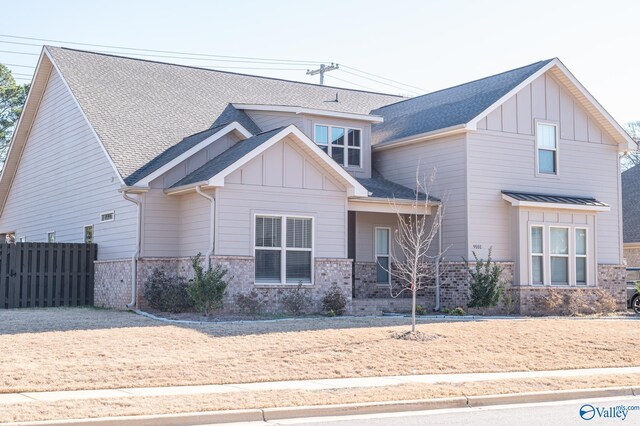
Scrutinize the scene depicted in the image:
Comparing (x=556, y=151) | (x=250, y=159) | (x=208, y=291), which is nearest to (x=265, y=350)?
(x=208, y=291)

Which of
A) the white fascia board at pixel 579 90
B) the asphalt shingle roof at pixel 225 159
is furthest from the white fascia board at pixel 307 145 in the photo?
the white fascia board at pixel 579 90

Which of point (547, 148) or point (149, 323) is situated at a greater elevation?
point (547, 148)

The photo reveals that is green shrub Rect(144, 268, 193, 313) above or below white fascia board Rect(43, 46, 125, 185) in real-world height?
below

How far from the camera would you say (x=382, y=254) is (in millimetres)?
29156

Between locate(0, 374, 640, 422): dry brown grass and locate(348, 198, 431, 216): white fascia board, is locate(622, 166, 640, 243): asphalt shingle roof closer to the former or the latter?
locate(348, 198, 431, 216): white fascia board

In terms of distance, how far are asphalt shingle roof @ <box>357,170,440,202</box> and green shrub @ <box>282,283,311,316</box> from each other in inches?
160

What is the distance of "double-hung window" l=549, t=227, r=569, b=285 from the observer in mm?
27922

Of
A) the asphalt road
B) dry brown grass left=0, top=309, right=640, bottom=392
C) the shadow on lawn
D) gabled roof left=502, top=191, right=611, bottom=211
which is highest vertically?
gabled roof left=502, top=191, right=611, bottom=211

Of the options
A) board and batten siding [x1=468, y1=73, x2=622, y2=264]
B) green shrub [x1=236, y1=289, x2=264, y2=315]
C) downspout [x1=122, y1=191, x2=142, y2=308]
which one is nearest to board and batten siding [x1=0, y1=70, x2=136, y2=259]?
downspout [x1=122, y1=191, x2=142, y2=308]

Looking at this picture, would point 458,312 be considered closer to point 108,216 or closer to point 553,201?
point 553,201

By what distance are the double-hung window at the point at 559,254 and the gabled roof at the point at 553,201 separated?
894 mm

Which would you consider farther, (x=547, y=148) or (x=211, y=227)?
(x=547, y=148)

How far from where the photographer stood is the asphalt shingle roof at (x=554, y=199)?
27250mm

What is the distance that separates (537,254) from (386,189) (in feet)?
17.1
